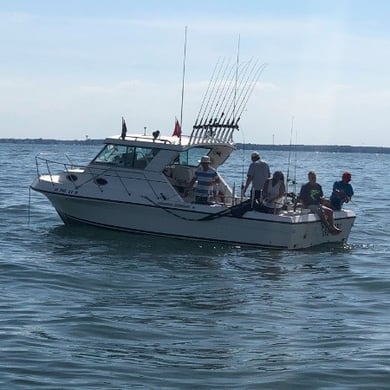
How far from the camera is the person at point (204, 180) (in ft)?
74.2

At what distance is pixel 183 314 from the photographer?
15133 millimetres

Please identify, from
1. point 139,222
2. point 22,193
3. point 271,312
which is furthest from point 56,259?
point 22,193

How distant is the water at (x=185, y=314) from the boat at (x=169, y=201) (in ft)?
1.11

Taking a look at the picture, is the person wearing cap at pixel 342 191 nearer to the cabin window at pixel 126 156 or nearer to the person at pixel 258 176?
the person at pixel 258 176

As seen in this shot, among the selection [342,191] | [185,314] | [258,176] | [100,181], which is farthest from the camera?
[342,191]

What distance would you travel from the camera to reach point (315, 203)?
23.3 metres

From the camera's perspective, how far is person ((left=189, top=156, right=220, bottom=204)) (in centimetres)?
2262

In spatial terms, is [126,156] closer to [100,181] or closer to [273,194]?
[100,181]

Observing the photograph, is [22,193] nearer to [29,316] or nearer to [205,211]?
[205,211]

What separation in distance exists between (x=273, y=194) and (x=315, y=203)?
1.42 m

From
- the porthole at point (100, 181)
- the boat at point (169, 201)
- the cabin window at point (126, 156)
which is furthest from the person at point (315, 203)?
the porthole at point (100, 181)

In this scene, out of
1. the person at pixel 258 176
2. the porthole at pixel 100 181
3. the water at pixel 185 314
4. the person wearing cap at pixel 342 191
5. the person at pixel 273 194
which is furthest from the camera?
the person wearing cap at pixel 342 191

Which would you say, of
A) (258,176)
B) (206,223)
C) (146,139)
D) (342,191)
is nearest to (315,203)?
(342,191)

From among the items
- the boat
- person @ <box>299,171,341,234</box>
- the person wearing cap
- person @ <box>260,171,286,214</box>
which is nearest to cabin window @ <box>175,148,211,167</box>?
the boat
